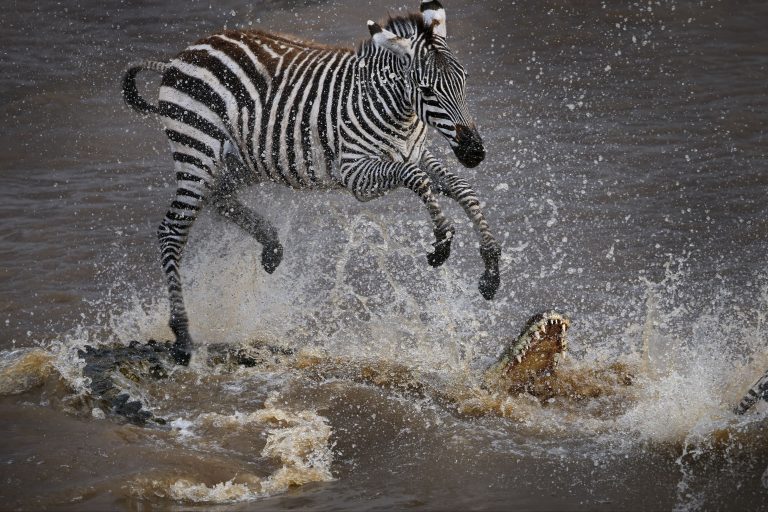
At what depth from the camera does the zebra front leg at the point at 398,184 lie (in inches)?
224

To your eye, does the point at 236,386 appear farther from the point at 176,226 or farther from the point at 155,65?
the point at 155,65

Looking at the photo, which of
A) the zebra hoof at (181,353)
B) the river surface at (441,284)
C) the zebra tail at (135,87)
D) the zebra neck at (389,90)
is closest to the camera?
the river surface at (441,284)

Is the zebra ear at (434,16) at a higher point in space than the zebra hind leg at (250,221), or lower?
higher

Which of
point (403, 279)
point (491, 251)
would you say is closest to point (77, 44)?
point (403, 279)

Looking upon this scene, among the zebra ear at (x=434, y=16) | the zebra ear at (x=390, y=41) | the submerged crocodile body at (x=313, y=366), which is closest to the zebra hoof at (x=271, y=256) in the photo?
Result: the submerged crocodile body at (x=313, y=366)

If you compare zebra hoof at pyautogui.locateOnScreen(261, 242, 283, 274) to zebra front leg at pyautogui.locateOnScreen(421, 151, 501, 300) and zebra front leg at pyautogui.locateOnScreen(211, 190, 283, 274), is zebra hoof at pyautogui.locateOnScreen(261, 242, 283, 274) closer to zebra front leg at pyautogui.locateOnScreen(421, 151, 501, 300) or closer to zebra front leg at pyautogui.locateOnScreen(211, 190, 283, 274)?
zebra front leg at pyautogui.locateOnScreen(211, 190, 283, 274)

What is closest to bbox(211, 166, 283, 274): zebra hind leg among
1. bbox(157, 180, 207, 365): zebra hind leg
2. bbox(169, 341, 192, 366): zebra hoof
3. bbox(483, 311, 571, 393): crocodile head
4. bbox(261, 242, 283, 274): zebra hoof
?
bbox(261, 242, 283, 274): zebra hoof

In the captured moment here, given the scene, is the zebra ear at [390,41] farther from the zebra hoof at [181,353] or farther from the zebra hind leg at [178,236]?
the zebra hoof at [181,353]

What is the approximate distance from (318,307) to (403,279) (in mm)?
889

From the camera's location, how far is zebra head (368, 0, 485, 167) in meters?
5.67

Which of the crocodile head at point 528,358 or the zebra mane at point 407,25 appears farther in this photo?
the zebra mane at point 407,25

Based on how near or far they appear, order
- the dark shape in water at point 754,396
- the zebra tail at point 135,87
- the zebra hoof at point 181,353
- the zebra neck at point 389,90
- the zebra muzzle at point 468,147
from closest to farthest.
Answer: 1. the dark shape in water at point 754,396
2. the zebra muzzle at point 468,147
3. the zebra neck at point 389,90
4. the zebra hoof at point 181,353
5. the zebra tail at point 135,87

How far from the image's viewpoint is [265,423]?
17.3 feet

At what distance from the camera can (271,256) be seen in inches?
269
